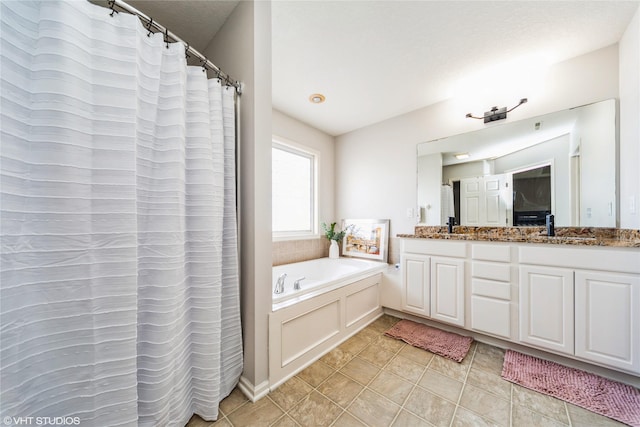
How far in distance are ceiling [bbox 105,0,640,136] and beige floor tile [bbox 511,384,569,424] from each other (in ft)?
7.62

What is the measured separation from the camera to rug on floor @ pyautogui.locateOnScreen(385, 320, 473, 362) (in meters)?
1.72

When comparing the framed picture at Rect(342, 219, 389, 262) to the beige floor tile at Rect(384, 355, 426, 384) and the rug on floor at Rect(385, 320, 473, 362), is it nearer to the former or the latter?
the rug on floor at Rect(385, 320, 473, 362)

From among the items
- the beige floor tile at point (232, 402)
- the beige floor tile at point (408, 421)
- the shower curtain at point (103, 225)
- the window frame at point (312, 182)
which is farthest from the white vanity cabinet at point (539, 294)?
the shower curtain at point (103, 225)

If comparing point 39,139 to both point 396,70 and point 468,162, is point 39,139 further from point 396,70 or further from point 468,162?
point 468,162

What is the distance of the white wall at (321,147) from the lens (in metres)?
2.65

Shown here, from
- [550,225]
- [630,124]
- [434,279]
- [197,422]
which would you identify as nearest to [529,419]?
[434,279]

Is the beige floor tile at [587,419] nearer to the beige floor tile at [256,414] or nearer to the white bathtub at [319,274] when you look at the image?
the white bathtub at [319,274]

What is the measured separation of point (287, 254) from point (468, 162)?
2224 millimetres

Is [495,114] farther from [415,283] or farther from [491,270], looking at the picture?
[415,283]

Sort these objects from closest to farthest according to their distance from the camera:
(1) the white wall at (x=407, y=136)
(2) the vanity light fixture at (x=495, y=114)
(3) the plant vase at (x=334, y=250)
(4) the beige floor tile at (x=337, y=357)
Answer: (4) the beige floor tile at (x=337, y=357) → (1) the white wall at (x=407, y=136) → (2) the vanity light fixture at (x=495, y=114) → (3) the plant vase at (x=334, y=250)

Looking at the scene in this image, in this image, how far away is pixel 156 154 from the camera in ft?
3.34

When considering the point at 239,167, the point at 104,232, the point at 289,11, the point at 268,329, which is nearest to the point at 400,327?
the point at 268,329

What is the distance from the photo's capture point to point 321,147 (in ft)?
10.2

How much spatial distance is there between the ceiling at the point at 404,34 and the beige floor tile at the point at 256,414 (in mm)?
2342
